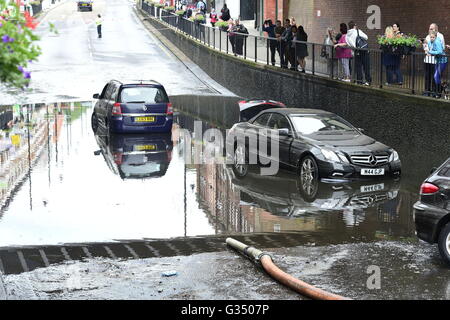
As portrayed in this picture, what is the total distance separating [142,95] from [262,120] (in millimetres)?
6070

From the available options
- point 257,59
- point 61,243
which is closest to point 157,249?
point 61,243

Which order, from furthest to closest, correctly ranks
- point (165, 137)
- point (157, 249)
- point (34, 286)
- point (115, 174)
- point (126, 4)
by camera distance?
1. point (126, 4)
2. point (165, 137)
3. point (115, 174)
4. point (157, 249)
5. point (34, 286)

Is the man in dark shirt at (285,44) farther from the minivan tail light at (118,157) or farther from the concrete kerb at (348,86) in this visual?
the minivan tail light at (118,157)

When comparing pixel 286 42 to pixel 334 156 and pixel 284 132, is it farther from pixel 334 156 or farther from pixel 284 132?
pixel 334 156

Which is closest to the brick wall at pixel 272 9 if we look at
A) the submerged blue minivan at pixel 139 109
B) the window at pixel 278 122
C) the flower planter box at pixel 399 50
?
the submerged blue minivan at pixel 139 109

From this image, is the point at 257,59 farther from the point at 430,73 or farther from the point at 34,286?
the point at 34,286

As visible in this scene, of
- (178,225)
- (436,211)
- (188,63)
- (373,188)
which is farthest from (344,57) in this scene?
(188,63)

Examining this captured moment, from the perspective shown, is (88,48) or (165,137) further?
(88,48)

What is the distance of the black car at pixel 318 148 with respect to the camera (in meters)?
16.5

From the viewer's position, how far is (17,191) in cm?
1614

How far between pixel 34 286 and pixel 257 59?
76.2 ft

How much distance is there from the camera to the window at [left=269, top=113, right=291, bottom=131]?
18156 millimetres

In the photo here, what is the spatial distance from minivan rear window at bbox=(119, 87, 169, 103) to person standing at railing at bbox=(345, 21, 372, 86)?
540cm

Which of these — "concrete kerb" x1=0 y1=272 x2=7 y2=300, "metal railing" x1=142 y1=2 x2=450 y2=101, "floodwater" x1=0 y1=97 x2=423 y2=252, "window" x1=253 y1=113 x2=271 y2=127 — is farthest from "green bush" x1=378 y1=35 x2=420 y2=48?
"concrete kerb" x1=0 y1=272 x2=7 y2=300
